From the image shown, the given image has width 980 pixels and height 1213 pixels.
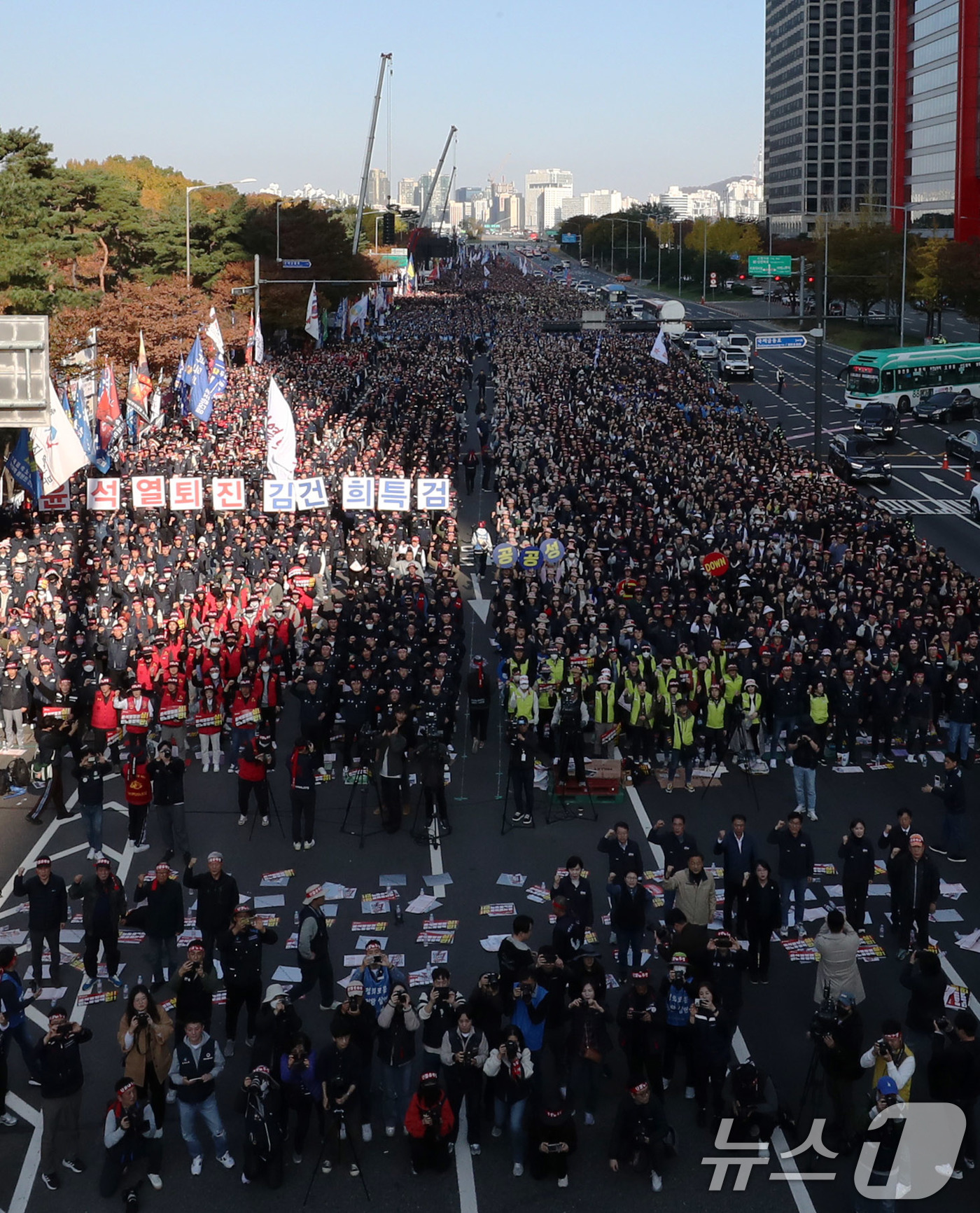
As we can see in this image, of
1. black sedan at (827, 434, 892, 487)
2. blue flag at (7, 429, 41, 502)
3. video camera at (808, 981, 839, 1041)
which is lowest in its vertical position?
video camera at (808, 981, 839, 1041)

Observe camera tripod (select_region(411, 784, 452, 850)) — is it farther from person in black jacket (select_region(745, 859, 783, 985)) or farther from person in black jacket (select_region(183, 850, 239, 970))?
person in black jacket (select_region(745, 859, 783, 985))

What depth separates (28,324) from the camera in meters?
16.9

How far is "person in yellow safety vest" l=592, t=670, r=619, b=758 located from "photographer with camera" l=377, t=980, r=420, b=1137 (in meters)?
8.46

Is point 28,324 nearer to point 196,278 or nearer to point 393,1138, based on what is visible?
point 393,1138

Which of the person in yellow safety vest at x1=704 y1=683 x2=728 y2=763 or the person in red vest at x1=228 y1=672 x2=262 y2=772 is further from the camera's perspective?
the person in yellow safety vest at x1=704 y1=683 x2=728 y2=763

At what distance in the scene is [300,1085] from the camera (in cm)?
1038

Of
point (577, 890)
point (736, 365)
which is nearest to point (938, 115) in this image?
point (736, 365)

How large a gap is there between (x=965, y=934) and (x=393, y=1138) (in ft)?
21.5

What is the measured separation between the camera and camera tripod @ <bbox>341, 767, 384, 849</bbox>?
17078 mm

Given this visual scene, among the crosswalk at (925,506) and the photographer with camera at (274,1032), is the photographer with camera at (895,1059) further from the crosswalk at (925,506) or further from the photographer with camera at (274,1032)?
the crosswalk at (925,506)

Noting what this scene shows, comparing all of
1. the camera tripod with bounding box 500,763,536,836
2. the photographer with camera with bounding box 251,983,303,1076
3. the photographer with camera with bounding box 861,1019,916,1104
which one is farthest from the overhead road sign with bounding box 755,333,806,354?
the photographer with camera with bounding box 251,983,303,1076

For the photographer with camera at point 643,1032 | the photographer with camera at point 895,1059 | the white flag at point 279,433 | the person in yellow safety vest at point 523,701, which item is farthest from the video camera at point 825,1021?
the white flag at point 279,433

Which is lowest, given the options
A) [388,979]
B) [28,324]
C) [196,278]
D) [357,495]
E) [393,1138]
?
[393,1138]

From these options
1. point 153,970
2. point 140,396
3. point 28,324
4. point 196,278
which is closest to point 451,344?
point 196,278
